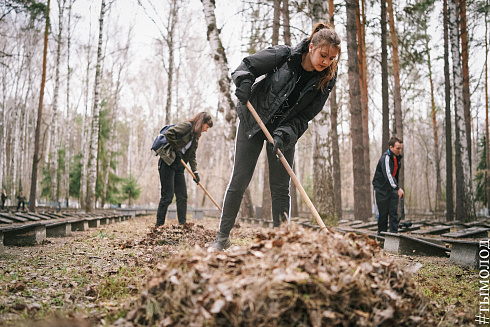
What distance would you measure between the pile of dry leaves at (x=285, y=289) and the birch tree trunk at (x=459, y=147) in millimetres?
12792

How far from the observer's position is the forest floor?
1988 mm

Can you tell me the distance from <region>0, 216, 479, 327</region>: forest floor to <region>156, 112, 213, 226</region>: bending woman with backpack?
6.48 ft

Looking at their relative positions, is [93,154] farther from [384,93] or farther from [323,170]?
[384,93]

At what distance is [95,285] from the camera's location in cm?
258

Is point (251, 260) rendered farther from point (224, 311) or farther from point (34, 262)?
point (34, 262)

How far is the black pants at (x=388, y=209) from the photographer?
Result: 6.40 meters

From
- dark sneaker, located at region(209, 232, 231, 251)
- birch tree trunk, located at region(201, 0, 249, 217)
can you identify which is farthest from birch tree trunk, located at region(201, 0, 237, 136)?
dark sneaker, located at region(209, 232, 231, 251)

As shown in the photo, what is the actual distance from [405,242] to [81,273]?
4.08 m

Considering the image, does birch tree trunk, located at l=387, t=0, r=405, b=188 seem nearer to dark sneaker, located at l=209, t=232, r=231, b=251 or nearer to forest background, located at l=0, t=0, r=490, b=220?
forest background, located at l=0, t=0, r=490, b=220

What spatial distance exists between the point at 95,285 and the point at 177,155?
407cm

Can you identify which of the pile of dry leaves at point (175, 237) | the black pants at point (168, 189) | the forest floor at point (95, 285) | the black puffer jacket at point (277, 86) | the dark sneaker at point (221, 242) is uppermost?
the black puffer jacket at point (277, 86)

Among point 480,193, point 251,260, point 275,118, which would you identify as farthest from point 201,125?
point 480,193

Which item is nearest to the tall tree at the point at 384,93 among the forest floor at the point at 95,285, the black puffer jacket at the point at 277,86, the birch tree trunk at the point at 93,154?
the forest floor at the point at 95,285

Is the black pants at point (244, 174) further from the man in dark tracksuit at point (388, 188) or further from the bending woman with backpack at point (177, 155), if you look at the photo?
the man in dark tracksuit at point (388, 188)
